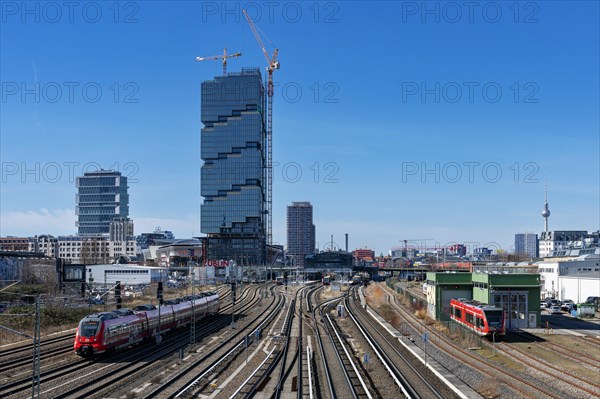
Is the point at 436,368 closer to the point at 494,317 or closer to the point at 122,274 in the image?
the point at 494,317

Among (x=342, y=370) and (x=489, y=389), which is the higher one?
(x=489, y=389)

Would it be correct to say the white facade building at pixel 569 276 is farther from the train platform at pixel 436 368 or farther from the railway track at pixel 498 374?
the railway track at pixel 498 374

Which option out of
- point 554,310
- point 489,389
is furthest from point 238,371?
point 554,310

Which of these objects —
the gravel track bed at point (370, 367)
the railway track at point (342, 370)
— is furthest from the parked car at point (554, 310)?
the railway track at point (342, 370)

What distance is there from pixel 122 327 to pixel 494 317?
25.9m

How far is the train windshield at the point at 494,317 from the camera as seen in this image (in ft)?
136

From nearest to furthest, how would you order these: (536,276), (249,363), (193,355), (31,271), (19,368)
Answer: (19,368), (249,363), (193,355), (536,276), (31,271)

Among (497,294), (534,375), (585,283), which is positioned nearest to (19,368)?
(534,375)

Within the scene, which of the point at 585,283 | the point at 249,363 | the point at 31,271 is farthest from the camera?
the point at 31,271

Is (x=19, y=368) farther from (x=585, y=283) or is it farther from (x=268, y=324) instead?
(x=585, y=283)

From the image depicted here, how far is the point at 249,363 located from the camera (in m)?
35.9

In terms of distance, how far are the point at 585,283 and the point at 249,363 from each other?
55.9 meters

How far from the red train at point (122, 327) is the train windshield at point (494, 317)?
21.0 meters

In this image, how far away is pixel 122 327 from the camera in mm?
39062
